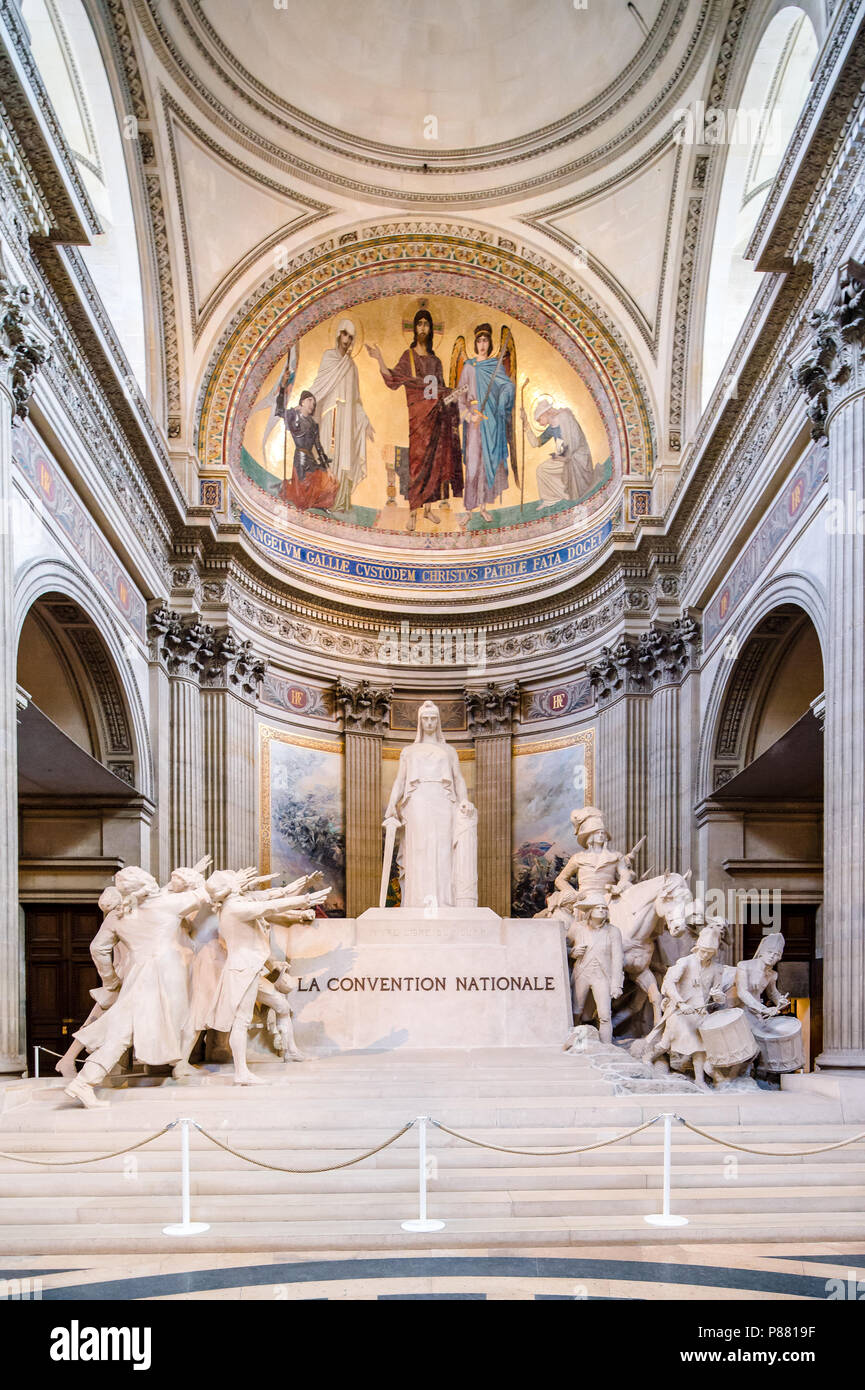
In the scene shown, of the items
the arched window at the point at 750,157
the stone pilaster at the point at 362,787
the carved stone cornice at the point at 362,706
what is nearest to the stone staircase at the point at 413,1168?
the stone pilaster at the point at 362,787

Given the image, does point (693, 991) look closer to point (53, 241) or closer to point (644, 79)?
point (53, 241)

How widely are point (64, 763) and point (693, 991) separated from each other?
28.9 ft

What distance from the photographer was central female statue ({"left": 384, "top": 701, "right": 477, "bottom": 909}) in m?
11.7

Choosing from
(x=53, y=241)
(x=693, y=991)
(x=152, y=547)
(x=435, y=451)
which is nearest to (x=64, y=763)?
(x=152, y=547)

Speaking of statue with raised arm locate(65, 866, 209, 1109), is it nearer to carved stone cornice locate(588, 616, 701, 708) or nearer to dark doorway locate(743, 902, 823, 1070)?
dark doorway locate(743, 902, 823, 1070)

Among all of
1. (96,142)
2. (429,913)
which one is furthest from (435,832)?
(96,142)

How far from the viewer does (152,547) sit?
16906 millimetres

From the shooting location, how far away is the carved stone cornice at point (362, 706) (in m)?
21.5

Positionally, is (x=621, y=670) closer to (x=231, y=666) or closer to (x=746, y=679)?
(x=746, y=679)

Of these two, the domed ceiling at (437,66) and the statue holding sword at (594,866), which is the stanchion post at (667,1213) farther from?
the domed ceiling at (437,66)

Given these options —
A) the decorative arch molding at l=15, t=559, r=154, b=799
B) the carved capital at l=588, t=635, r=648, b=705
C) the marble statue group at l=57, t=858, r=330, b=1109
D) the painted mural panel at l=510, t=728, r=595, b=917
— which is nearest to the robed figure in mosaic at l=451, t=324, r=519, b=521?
the carved capital at l=588, t=635, r=648, b=705

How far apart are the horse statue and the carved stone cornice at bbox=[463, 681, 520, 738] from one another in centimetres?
1055

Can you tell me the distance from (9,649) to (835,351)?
7.77m

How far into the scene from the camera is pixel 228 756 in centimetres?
1841
